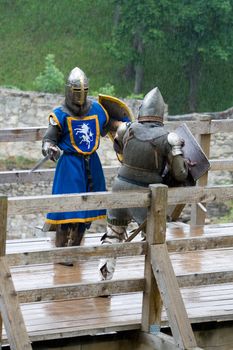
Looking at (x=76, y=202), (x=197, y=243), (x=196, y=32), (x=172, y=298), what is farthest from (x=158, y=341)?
(x=196, y=32)

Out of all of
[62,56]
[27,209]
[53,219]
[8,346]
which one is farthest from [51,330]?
[62,56]

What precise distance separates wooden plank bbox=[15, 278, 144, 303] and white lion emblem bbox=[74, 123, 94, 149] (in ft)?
5.52

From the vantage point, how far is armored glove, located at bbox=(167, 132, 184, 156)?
830cm

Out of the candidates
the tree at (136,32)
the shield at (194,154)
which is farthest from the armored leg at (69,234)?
the tree at (136,32)

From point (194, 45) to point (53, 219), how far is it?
28435mm

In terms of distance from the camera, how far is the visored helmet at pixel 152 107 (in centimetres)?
849

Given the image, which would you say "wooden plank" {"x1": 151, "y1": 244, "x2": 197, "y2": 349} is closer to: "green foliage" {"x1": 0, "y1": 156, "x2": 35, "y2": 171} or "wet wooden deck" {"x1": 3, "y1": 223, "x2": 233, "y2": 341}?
"wet wooden deck" {"x1": 3, "y1": 223, "x2": 233, "y2": 341}

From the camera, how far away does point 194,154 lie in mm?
8578

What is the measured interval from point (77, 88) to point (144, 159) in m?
0.96

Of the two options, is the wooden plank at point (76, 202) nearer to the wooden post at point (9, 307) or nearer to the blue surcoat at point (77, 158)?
the wooden post at point (9, 307)

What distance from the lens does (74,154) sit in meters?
9.27

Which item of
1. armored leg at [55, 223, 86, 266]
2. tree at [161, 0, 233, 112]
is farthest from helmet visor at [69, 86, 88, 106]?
tree at [161, 0, 233, 112]

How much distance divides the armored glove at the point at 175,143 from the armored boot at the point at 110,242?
64 cm

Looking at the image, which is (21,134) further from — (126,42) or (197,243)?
(126,42)
